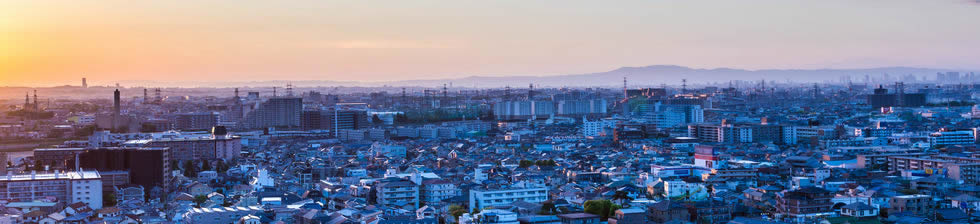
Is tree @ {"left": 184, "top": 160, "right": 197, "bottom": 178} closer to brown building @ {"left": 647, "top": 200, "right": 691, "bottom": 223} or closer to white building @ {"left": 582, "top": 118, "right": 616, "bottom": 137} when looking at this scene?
brown building @ {"left": 647, "top": 200, "right": 691, "bottom": 223}

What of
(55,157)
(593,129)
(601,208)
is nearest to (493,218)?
(601,208)

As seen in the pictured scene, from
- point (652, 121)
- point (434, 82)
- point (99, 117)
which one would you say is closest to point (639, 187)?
point (652, 121)

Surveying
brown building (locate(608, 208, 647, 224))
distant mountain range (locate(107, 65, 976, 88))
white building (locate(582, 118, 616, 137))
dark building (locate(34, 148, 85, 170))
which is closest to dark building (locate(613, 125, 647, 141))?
white building (locate(582, 118, 616, 137))

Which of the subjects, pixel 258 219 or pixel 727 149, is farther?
pixel 727 149

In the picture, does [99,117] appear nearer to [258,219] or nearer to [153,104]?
[153,104]

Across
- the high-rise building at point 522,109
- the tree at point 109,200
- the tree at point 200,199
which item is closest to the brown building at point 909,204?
the tree at point 200,199
